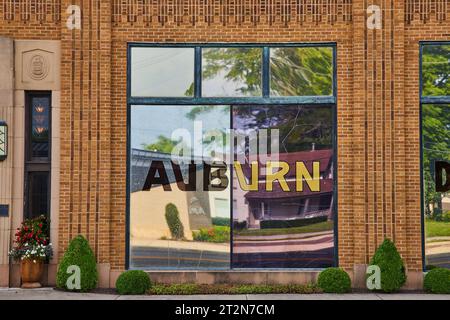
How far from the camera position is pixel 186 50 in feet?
48.3

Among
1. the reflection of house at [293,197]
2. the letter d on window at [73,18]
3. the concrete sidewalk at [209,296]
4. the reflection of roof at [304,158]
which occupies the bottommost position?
the concrete sidewalk at [209,296]

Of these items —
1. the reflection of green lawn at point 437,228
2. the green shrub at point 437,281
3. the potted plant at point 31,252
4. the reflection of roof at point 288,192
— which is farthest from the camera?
the reflection of roof at point 288,192

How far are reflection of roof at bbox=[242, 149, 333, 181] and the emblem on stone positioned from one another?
515cm

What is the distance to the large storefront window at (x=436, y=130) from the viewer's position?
14.5 meters

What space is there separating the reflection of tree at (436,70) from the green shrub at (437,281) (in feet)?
13.4

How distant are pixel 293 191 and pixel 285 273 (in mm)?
1908

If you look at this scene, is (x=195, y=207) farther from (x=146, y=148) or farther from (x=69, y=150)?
(x=69, y=150)

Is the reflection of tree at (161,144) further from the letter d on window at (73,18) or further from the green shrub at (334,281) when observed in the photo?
the green shrub at (334,281)

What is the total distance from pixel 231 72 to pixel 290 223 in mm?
3812

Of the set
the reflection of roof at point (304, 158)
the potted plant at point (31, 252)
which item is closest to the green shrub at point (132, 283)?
the potted plant at point (31, 252)

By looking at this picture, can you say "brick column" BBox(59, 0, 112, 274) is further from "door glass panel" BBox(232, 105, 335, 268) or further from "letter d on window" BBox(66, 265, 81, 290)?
"door glass panel" BBox(232, 105, 335, 268)

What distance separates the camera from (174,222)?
47.7 ft

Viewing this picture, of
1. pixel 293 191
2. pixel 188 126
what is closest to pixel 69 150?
pixel 188 126

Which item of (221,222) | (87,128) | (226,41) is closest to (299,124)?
(226,41)
